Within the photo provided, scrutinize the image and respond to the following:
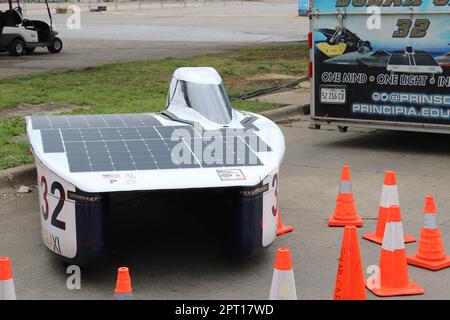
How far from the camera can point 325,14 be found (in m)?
10.9

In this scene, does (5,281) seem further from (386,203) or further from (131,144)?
(386,203)

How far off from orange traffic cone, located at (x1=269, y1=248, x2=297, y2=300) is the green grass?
208 inches

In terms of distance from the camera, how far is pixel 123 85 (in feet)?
54.2

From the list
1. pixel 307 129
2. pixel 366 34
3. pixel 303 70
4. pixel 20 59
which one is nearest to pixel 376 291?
pixel 366 34

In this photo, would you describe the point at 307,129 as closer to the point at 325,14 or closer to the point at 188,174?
the point at 325,14

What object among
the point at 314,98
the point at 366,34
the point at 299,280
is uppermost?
the point at 366,34

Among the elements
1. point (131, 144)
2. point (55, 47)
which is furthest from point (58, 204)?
point (55, 47)

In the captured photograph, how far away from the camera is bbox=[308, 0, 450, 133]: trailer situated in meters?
9.99

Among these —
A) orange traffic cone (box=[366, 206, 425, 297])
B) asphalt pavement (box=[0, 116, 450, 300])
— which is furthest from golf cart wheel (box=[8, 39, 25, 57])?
orange traffic cone (box=[366, 206, 425, 297])

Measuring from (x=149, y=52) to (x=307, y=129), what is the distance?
13.3m

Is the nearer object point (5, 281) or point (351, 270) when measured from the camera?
point (5, 281)

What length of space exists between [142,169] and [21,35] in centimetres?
1958

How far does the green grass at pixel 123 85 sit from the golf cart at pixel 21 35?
503 centimetres

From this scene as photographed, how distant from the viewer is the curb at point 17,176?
27.8ft
